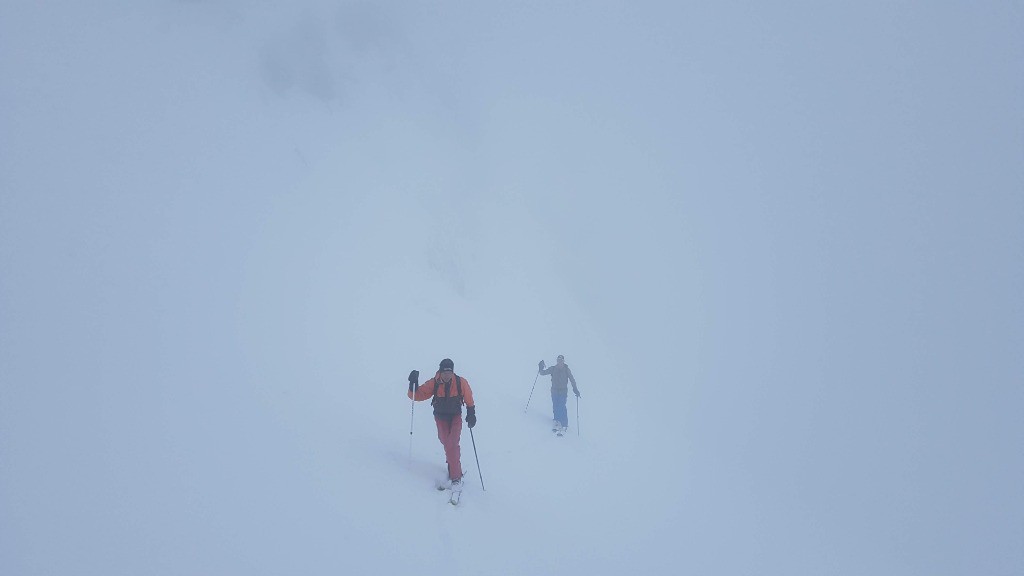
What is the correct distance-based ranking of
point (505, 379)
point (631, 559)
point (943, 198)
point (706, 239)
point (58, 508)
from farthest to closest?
point (943, 198), point (706, 239), point (505, 379), point (631, 559), point (58, 508)

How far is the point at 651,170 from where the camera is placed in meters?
124

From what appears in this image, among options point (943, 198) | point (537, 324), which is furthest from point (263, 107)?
point (943, 198)

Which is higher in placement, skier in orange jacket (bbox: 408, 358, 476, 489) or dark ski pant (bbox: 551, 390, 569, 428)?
dark ski pant (bbox: 551, 390, 569, 428)

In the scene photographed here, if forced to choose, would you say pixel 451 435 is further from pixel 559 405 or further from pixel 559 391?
pixel 559 405

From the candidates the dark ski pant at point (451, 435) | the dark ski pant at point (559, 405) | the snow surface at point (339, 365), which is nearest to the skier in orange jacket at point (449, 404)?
the dark ski pant at point (451, 435)

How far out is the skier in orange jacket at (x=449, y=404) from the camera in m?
5.88

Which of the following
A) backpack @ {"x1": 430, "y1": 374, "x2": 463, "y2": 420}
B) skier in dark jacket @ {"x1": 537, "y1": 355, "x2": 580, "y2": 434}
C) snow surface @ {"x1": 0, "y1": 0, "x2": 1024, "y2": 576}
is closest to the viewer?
snow surface @ {"x1": 0, "y1": 0, "x2": 1024, "y2": 576}

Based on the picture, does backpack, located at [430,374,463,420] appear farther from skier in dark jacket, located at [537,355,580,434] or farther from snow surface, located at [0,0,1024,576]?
skier in dark jacket, located at [537,355,580,434]

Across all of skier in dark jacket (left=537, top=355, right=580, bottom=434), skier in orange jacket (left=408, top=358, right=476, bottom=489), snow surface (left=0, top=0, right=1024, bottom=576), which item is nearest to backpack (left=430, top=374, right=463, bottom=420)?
skier in orange jacket (left=408, top=358, right=476, bottom=489)

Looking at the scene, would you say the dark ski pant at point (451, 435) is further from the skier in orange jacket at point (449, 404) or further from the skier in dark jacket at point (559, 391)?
the skier in dark jacket at point (559, 391)

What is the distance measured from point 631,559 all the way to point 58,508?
6574 mm

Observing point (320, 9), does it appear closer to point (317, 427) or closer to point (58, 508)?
point (317, 427)

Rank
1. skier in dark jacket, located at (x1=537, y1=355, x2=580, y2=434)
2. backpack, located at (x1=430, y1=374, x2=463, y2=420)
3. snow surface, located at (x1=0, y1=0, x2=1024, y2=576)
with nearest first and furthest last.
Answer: snow surface, located at (x1=0, y1=0, x2=1024, y2=576) → backpack, located at (x1=430, y1=374, x2=463, y2=420) → skier in dark jacket, located at (x1=537, y1=355, x2=580, y2=434)

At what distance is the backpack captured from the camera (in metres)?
5.86
